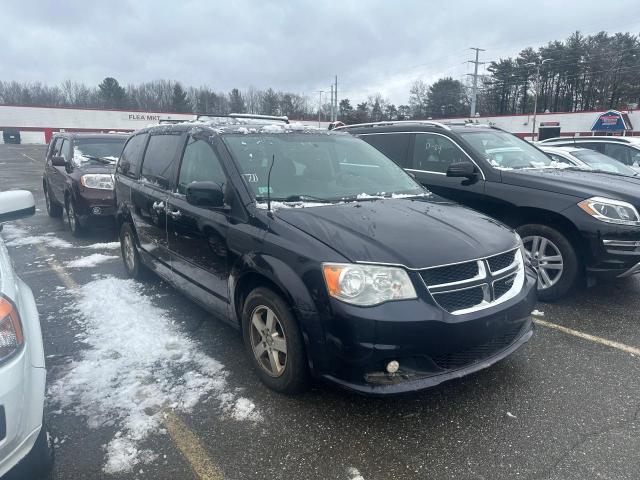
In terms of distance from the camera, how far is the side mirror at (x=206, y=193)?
3260mm

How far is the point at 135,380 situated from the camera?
3289mm

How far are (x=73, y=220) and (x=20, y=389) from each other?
22.3 ft

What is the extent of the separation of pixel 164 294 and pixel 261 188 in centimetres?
226

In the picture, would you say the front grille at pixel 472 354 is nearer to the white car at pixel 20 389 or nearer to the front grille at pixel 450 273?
the front grille at pixel 450 273

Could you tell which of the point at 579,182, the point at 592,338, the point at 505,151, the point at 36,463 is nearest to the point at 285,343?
the point at 36,463

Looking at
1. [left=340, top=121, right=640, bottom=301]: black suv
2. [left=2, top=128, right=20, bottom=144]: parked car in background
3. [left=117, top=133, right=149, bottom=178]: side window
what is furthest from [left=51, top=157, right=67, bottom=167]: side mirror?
[left=2, top=128, right=20, bottom=144]: parked car in background

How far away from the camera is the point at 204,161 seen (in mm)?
3826

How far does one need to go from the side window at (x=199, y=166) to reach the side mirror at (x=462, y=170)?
2703 mm

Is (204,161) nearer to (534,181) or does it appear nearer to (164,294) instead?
(164,294)

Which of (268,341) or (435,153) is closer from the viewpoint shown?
(268,341)

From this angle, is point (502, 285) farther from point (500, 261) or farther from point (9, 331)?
point (9, 331)

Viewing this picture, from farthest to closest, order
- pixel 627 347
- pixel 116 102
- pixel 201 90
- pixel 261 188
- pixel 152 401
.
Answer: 1. pixel 201 90
2. pixel 116 102
3. pixel 627 347
4. pixel 261 188
5. pixel 152 401

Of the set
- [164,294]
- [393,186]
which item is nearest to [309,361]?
[393,186]

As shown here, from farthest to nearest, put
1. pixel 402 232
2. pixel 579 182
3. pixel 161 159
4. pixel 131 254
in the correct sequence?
1. pixel 131 254
2. pixel 579 182
3. pixel 161 159
4. pixel 402 232
